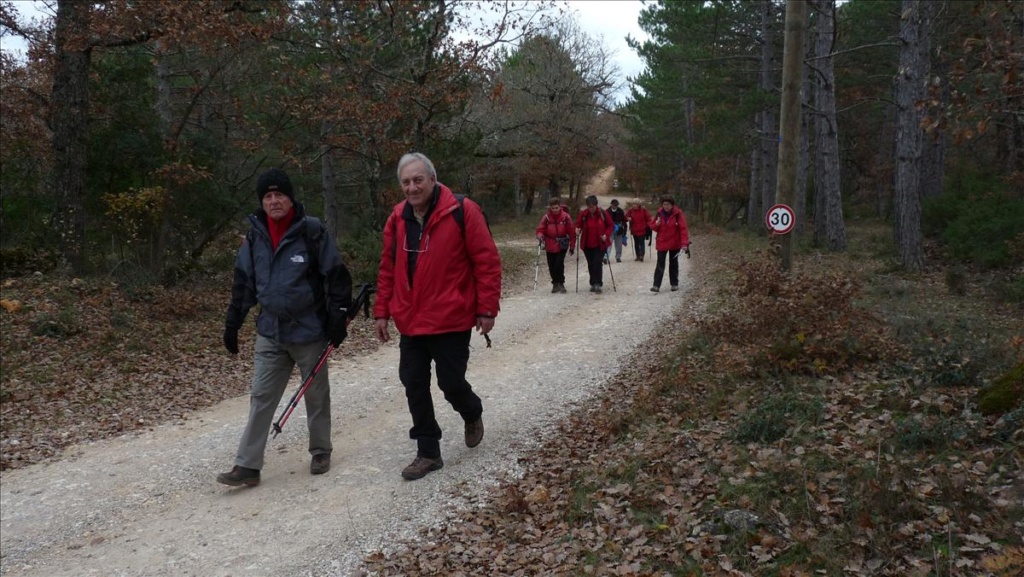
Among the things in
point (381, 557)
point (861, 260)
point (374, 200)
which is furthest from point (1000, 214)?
point (381, 557)

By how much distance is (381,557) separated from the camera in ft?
15.5

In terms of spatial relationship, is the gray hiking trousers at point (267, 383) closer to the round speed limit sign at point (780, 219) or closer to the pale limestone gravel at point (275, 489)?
the pale limestone gravel at point (275, 489)

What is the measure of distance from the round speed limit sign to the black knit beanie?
6.33m

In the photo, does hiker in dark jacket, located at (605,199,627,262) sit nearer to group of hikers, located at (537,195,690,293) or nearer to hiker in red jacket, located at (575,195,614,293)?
group of hikers, located at (537,195,690,293)

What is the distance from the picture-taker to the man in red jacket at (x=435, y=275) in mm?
5477

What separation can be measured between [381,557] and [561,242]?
10.9 meters

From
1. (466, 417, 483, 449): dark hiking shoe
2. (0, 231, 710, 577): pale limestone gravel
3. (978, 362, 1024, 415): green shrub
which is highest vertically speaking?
(978, 362, 1024, 415): green shrub

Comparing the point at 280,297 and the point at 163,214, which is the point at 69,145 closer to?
the point at 163,214

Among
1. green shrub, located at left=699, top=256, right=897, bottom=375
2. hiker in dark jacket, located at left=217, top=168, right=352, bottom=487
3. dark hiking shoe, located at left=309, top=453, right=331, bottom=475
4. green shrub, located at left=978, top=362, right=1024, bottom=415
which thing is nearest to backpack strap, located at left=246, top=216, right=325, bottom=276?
hiker in dark jacket, located at left=217, top=168, right=352, bottom=487

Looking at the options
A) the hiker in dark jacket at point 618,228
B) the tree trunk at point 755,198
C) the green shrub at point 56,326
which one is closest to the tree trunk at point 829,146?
the hiker in dark jacket at point 618,228

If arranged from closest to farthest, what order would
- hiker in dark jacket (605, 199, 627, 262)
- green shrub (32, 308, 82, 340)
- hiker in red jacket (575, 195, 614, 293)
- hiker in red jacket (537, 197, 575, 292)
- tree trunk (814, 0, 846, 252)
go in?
green shrub (32, 308, 82, 340) < hiker in red jacket (537, 197, 575, 292) < hiker in red jacket (575, 195, 614, 293) < tree trunk (814, 0, 846, 252) < hiker in dark jacket (605, 199, 627, 262)

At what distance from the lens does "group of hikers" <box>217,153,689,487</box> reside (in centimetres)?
549

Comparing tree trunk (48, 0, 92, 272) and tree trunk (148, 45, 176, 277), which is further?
tree trunk (148, 45, 176, 277)

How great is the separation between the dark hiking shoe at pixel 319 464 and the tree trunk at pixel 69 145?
9688 millimetres
